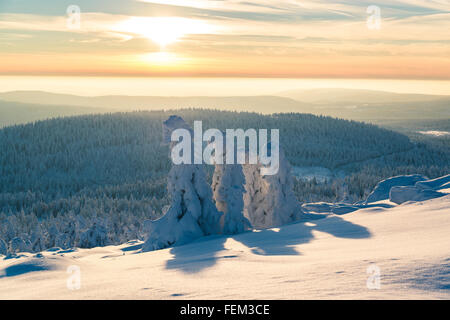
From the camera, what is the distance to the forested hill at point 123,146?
105250mm

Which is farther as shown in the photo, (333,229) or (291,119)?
(291,119)

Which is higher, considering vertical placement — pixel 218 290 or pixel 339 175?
pixel 218 290

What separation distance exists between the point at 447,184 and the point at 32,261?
22.6 m

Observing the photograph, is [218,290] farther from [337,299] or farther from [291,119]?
[291,119]

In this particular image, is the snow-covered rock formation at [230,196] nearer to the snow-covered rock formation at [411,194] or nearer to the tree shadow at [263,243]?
the tree shadow at [263,243]

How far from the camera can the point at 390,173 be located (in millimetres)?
92875

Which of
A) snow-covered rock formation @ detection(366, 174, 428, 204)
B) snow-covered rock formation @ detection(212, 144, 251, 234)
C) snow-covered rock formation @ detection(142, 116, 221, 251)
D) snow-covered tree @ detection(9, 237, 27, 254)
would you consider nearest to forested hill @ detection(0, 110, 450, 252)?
snow-covered tree @ detection(9, 237, 27, 254)

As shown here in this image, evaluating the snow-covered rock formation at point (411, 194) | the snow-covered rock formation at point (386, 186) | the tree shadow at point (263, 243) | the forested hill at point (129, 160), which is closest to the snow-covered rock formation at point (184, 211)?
the tree shadow at point (263, 243)

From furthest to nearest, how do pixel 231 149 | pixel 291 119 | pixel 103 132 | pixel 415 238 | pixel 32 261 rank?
pixel 291 119, pixel 103 132, pixel 231 149, pixel 32 261, pixel 415 238

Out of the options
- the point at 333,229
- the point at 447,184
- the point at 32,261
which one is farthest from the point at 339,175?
the point at 32,261

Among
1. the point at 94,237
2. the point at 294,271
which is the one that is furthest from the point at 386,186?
the point at 294,271

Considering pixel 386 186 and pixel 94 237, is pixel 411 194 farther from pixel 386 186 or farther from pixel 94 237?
pixel 94 237

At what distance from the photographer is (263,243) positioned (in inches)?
635

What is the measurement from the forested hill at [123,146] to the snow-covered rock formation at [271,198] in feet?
229
